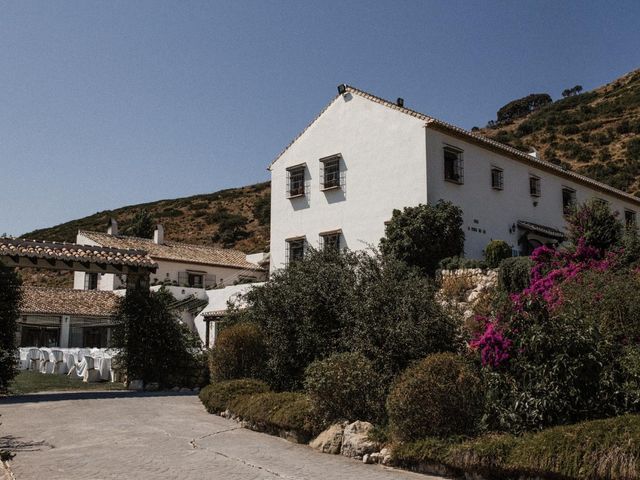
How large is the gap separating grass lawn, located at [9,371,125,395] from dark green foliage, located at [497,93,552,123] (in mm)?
72361

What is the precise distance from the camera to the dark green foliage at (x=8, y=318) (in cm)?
1529

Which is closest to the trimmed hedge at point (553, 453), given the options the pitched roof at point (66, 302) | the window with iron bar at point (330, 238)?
the window with iron bar at point (330, 238)

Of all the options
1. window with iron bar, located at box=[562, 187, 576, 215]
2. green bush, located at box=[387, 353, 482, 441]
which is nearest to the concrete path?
green bush, located at box=[387, 353, 482, 441]

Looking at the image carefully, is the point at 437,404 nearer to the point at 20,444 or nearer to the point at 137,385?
the point at 20,444

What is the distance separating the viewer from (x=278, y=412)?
35.0 feet

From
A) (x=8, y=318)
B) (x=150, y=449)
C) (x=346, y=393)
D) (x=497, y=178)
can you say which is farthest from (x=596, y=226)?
(x=8, y=318)

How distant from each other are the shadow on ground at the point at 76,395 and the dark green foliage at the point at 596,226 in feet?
37.2

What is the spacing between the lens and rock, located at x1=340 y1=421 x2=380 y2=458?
883 cm

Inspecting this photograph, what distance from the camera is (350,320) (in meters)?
12.2

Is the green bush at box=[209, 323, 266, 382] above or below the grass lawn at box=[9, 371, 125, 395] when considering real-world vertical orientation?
above

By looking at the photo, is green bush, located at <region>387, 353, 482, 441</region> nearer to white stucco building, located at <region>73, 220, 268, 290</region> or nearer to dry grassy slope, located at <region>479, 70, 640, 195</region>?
white stucco building, located at <region>73, 220, 268, 290</region>

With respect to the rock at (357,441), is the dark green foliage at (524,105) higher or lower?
higher

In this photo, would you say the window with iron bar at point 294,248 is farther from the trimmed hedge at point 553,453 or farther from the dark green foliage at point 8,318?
the trimmed hedge at point 553,453

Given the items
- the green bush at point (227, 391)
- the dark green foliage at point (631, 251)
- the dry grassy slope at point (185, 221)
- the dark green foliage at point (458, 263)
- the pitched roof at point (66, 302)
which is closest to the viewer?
the green bush at point (227, 391)
